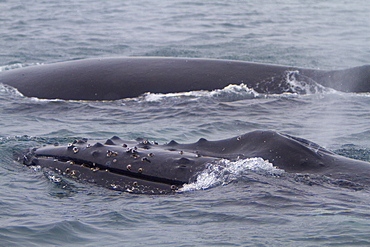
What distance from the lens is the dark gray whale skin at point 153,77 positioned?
14828 mm

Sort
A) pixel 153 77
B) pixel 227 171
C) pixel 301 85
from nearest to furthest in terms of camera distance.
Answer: pixel 227 171
pixel 153 77
pixel 301 85

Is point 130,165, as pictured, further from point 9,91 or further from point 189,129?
point 9,91

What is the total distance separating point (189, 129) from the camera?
1273 cm

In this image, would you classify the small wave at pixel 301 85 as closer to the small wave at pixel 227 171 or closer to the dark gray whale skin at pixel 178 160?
the dark gray whale skin at pixel 178 160

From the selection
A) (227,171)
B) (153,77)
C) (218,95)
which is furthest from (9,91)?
(227,171)

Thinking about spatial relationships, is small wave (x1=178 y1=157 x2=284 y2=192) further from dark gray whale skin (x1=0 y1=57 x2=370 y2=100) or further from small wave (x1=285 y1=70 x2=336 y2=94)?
small wave (x1=285 y1=70 x2=336 y2=94)

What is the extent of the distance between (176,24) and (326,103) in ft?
53.5

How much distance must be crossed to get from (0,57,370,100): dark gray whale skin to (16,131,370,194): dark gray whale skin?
6.40 m

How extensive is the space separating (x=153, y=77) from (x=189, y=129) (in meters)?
2.70

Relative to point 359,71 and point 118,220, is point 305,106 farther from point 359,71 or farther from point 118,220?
point 118,220

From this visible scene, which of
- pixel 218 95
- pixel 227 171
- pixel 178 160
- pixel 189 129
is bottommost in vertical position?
pixel 189 129

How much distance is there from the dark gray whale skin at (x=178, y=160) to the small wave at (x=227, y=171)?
69mm

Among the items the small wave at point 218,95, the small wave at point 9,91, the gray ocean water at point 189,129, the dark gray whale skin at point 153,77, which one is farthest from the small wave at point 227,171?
the small wave at point 9,91

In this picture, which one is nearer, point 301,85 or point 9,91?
point 9,91
